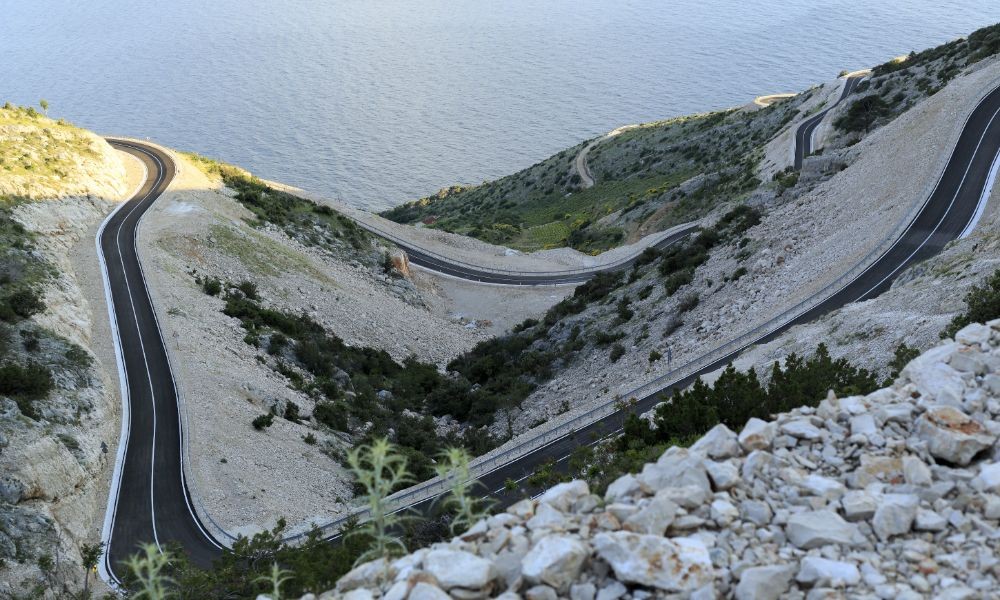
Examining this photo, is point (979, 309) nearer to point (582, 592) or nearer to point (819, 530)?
point (819, 530)

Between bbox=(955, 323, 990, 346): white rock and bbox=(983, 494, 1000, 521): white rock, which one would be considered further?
bbox=(955, 323, 990, 346): white rock

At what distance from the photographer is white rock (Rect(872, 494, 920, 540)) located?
8.41 meters

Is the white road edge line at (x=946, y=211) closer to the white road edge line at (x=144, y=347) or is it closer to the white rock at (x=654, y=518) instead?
the white rock at (x=654, y=518)

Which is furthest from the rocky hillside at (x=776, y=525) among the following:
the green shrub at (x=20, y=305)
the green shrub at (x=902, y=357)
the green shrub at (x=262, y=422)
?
the green shrub at (x=20, y=305)

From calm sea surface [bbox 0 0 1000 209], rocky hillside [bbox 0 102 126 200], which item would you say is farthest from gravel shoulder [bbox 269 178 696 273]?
calm sea surface [bbox 0 0 1000 209]

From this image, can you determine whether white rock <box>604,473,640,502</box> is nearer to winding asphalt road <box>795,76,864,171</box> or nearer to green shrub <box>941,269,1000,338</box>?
green shrub <box>941,269,1000,338</box>

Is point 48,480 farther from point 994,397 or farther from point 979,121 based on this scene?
point 979,121

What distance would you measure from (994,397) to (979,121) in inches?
1591

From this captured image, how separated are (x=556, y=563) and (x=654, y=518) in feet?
4.43

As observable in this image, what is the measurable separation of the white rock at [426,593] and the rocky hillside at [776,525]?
0.05 ft

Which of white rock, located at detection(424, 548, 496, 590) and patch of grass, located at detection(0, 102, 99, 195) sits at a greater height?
patch of grass, located at detection(0, 102, 99, 195)

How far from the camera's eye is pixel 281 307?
148ft

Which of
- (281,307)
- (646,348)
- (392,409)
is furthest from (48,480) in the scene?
(646,348)

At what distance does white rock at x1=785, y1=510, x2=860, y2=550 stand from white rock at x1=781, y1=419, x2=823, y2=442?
1.62 metres
